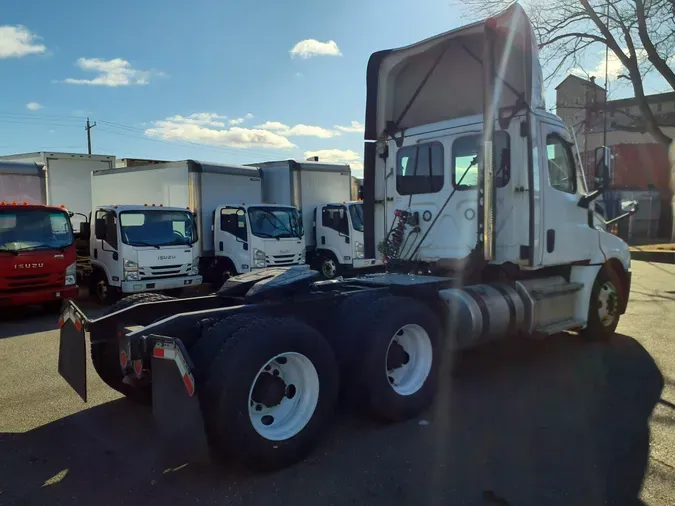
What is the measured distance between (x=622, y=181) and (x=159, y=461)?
4244cm

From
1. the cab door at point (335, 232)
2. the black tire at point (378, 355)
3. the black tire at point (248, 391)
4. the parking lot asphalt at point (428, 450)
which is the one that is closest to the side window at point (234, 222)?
the cab door at point (335, 232)

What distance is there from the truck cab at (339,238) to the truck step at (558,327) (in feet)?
25.4

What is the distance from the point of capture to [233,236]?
12914mm

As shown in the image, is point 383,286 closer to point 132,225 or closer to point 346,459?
point 346,459

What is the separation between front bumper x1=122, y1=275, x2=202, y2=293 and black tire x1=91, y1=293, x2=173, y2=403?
6.35 metres

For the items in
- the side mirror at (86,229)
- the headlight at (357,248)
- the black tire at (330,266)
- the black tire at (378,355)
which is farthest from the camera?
the black tire at (330,266)

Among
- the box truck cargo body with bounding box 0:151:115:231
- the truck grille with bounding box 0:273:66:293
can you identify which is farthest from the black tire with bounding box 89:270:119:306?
the box truck cargo body with bounding box 0:151:115:231

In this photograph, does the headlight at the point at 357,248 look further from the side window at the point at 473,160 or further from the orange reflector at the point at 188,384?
the orange reflector at the point at 188,384

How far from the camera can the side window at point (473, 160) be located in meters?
6.04

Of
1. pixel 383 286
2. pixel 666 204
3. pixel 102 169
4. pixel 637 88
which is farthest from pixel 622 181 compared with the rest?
pixel 383 286

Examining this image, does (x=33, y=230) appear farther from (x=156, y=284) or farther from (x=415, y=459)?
(x=415, y=459)

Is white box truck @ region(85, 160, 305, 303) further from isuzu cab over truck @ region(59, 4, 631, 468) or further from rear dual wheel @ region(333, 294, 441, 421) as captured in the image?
rear dual wheel @ region(333, 294, 441, 421)

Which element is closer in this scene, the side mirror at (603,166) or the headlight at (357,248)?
the side mirror at (603,166)

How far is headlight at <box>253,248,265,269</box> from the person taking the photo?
12.6 meters
